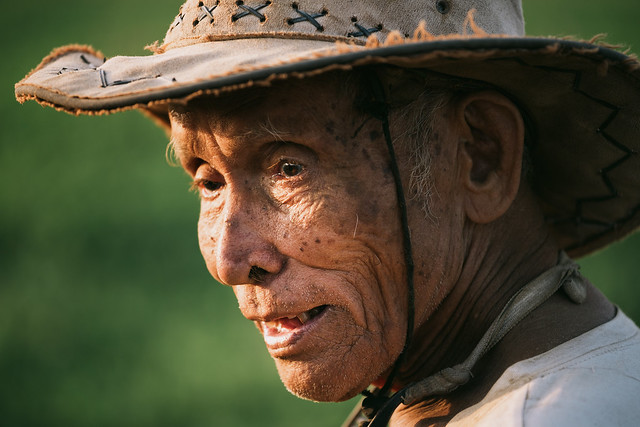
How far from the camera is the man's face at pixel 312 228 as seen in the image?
1931 millimetres

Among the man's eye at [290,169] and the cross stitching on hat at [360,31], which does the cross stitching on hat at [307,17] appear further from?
the man's eye at [290,169]

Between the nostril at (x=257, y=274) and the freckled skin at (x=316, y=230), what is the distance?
14mm

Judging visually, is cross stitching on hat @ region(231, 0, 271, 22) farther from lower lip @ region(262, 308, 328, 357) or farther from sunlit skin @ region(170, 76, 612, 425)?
lower lip @ region(262, 308, 328, 357)

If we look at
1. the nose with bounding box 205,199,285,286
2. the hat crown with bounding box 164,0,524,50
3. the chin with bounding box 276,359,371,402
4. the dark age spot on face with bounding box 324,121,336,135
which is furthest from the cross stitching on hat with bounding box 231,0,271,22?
the chin with bounding box 276,359,371,402

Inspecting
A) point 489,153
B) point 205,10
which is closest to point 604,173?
point 489,153

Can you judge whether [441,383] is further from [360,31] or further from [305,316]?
[360,31]

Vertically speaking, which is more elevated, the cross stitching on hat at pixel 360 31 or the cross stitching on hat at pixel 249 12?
the cross stitching on hat at pixel 249 12

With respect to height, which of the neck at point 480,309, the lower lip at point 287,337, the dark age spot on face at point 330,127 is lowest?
the neck at point 480,309

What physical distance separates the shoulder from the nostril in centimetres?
64

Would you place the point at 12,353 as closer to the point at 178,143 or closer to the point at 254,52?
the point at 178,143

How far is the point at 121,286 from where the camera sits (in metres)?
6.84

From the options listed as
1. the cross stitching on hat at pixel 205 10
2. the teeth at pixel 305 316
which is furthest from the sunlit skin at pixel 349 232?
the cross stitching on hat at pixel 205 10

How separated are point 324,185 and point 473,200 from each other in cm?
45

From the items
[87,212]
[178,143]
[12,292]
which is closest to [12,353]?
[12,292]
